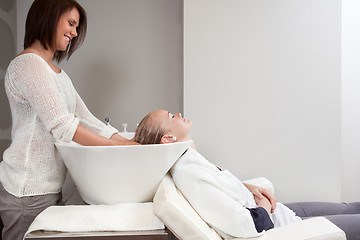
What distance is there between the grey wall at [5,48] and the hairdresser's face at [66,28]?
1.24 metres

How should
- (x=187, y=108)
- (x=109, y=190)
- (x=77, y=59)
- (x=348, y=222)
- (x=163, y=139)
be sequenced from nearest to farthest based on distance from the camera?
(x=109, y=190)
(x=163, y=139)
(x=348, y=222)
(x=187, y=108)
(x=77, y=59)

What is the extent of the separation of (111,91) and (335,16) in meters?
1.65

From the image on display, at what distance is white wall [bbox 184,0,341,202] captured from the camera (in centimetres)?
221

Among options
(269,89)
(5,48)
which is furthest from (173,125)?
(5,48)

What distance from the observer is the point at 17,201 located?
1.20 metres

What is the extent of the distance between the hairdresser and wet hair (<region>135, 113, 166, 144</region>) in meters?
0.13

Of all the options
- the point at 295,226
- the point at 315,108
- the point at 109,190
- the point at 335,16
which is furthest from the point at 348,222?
the point at 335,16

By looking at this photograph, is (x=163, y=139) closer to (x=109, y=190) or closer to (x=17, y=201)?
(x=109, y=190)

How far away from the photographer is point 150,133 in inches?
54.1

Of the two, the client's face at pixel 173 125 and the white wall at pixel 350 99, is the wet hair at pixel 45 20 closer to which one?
the client's face at pixel 173 125

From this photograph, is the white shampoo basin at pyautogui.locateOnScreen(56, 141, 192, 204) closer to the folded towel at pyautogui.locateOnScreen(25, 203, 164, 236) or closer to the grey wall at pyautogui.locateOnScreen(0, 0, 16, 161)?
the folded towel at pyautogui.locateOnScreen(25, 203, 164, 236)

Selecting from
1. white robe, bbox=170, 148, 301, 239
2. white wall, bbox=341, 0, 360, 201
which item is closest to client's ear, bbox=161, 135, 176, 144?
white robe, bbox=170, 148, 301, 239

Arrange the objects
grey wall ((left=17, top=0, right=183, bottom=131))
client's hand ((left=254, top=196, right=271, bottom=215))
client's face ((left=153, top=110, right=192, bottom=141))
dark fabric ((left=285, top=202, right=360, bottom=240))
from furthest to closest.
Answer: grey wall ((left=17, top=0, right=183, bottom=131))
dark fabric ((left=285, top=202, right=360, bottom=240))
client's hand ((left=254, top=196, right=271, bottom=215))
client's face ((left=153, top=110, right=192, bottom=141))

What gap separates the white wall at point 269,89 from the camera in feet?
7.26
